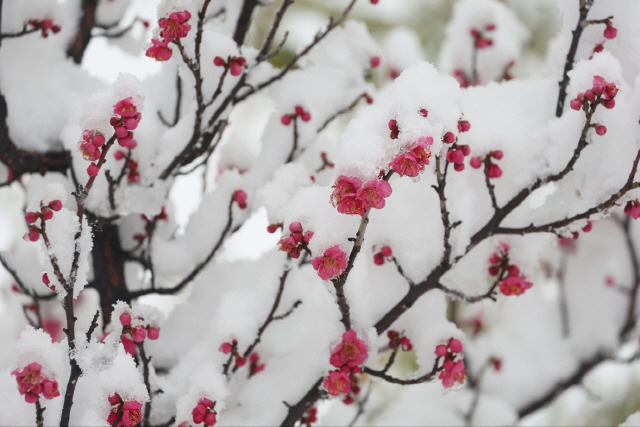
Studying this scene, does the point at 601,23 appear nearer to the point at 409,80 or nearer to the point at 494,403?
the point at 409,80

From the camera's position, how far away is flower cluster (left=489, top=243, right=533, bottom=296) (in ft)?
5.54

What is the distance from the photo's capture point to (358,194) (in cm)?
117

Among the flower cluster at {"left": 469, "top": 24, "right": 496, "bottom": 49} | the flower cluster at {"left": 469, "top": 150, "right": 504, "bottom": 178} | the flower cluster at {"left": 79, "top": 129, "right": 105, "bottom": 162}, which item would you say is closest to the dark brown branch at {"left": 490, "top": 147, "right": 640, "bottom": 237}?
the flower cluster at {"left": 469, "top": 150, "right": 504, "bottom": 178}

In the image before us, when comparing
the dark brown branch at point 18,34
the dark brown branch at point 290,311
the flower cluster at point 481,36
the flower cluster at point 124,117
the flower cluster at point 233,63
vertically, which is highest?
the flower cluster at point 481,36

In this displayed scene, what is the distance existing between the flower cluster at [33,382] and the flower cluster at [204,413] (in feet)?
1.32

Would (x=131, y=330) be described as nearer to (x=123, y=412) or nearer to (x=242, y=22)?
(x=123, y=412)

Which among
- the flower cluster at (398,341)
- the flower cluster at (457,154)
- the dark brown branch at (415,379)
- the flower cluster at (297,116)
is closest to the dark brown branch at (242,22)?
the flower cluster at (297,116)

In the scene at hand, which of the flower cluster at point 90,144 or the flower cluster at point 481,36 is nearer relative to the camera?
the flower cluster at point 90,144

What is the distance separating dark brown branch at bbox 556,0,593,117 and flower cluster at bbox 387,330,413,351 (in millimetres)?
826

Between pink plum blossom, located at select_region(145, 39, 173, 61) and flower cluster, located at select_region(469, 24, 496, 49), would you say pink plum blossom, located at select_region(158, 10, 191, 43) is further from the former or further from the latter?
flower cluster, located at select_region(469, 24, 496, 49)

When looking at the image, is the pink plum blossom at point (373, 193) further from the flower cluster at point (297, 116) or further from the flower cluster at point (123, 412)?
the flower cluster at point (297, 116)

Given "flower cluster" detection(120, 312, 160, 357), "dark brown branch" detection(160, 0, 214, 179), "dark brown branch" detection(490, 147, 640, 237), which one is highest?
"dark brown branch" detection(160, 0, 214, 179)

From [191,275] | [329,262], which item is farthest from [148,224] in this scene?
[329,262]

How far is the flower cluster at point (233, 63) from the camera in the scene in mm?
1827
